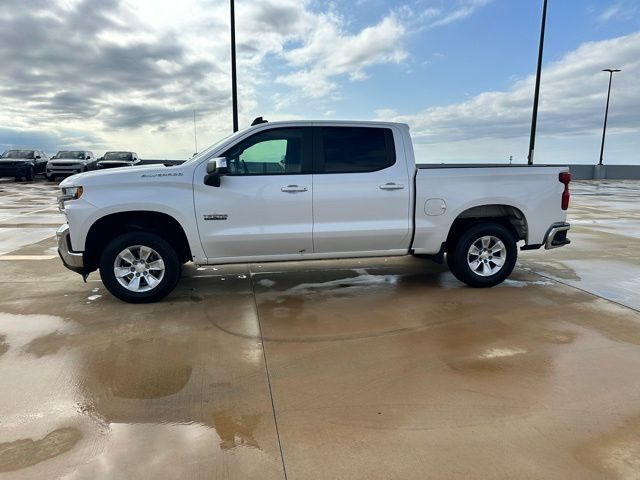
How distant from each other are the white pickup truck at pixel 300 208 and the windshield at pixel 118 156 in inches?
873

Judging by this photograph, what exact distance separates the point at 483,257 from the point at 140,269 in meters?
4.18

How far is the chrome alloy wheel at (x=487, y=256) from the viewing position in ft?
19.2

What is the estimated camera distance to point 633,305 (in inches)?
203

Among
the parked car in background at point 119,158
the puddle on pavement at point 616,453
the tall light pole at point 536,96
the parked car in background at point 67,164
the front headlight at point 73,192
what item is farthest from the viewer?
the parked car in background at point 67,164

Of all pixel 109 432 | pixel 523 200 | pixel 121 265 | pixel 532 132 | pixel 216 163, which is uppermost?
pixel 532 132

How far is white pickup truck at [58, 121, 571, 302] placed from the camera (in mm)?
5098

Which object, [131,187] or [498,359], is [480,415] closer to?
[498,359]

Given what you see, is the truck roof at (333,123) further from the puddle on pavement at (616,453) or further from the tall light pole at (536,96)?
the tall light pole at (536,96)

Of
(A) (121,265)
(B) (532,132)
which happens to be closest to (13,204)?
(A) (121,265)

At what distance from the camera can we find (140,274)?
527 cm

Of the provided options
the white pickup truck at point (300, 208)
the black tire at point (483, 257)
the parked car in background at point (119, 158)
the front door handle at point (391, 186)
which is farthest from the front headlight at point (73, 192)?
the parked car in background at point (119, 158)

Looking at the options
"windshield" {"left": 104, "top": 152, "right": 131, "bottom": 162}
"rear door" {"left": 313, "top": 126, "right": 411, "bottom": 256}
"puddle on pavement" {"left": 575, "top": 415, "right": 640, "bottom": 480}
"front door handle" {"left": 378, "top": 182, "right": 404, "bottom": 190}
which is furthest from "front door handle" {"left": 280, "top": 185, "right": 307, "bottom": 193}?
"windshield" {"left": 104, "top": 152, "right": 131, "bottom": 162}

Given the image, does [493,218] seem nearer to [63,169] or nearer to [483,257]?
[483,257]

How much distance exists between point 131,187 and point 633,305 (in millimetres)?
5697
